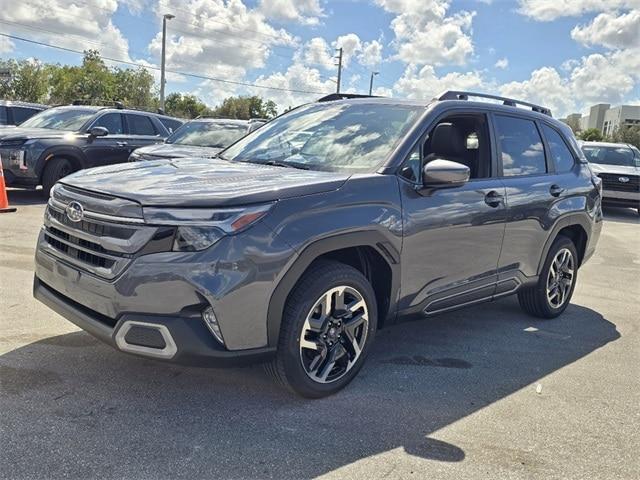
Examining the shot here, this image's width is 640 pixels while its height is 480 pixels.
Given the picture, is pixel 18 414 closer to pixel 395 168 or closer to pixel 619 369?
pixel 395 168

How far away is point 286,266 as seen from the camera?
3092 mm

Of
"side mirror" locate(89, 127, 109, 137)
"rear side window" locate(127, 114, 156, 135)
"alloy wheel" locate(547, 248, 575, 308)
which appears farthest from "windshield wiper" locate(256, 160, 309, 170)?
"rear side window" locate(127, 114, 156, 135)

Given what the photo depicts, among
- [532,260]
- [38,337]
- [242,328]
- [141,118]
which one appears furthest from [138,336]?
[141,118]

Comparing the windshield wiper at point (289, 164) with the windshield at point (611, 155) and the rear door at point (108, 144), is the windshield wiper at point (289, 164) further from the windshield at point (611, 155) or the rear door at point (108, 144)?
the windshield at point (611, 155)

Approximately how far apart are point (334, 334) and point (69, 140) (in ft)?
28.4

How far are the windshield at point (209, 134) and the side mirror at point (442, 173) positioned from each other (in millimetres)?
6658

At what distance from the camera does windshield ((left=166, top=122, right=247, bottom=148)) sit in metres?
10.2

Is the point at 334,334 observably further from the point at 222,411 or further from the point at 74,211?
the point at 74,211

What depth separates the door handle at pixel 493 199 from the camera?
14.2 feet

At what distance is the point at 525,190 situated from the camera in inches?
187

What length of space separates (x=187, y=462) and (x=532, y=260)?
3353 millimetres

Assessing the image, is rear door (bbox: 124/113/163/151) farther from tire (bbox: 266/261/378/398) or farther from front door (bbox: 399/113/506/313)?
tire (bbox: 266/261/378/398)

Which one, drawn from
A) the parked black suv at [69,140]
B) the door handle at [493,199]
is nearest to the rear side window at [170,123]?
the parked black suv at [69,140]

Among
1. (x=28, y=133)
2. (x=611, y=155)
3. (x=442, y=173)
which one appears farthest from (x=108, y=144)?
(x=611, y=155)
